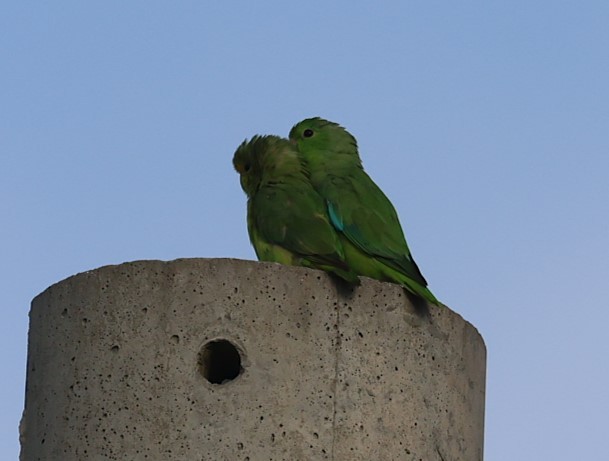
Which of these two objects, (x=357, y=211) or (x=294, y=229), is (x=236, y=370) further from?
(x=357, y=211)

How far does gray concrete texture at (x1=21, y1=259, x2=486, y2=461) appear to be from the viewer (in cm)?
713

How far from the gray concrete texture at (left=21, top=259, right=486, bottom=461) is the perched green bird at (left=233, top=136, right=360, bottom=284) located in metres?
0.32

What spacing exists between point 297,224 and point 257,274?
88 centimetres

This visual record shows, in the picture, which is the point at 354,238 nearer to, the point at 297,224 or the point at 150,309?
the point at 297,224

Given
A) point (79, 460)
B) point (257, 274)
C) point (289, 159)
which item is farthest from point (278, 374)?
point (289, 159)

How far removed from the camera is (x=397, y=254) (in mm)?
8172

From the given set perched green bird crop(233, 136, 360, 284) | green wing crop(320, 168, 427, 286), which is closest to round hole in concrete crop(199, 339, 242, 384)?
perched green bird crop(233, 136, 360, 284)

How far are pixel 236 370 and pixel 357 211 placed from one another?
146 cm

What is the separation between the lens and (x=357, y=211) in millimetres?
8422

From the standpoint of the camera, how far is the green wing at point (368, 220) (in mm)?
8148

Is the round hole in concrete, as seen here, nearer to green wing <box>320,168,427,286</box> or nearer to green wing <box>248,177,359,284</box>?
green wing <box>248,177,359,284</box>

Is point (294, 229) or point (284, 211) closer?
point (294, 229)

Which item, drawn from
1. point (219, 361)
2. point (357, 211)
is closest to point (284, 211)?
point (357, 211)

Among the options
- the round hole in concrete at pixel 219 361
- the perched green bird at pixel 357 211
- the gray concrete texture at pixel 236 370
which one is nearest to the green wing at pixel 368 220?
the perched green bird at pixel 357 211
